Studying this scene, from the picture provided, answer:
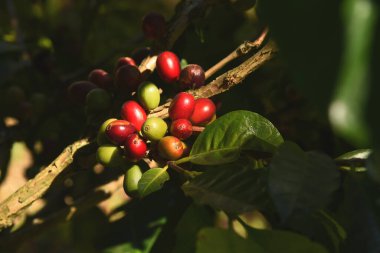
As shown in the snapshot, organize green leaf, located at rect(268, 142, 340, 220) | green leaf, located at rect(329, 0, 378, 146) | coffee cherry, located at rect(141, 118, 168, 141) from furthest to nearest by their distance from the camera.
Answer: coffee cherry, located at rect(141, 118, 168, 141)
green leaf, located at rect(268, 142, 340, 220)
green leaf, located at rect(329, 0, 378, 146)

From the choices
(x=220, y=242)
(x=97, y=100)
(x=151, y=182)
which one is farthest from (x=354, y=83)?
(x=97, y=100)

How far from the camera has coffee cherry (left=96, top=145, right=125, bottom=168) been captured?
1034 millimetres

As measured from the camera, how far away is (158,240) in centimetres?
148

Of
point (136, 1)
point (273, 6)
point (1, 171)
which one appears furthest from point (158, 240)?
point (136, 1)

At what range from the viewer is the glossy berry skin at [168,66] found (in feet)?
3.75

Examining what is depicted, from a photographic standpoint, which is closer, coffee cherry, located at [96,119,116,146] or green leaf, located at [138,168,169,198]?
green leaf, located at [138,168,169,198]

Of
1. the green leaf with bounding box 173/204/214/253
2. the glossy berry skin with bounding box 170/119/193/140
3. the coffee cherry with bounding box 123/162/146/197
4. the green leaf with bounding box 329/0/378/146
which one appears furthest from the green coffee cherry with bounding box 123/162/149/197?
the green leaf with bounding box 329/0/378/146

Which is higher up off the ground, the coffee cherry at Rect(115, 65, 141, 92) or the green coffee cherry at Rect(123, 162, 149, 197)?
the coffee cherry at Rect(115, 65, 141, 92)

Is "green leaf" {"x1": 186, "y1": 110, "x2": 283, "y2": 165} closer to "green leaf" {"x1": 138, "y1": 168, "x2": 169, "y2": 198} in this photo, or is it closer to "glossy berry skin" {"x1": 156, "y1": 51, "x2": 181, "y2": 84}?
"green leaf" {"x1": 138, "y1": 168, "x2": 169, "y2": 198}

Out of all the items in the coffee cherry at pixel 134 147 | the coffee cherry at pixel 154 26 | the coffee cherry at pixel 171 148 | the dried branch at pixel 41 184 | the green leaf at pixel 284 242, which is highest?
the coffee cherry at pixel 154 26

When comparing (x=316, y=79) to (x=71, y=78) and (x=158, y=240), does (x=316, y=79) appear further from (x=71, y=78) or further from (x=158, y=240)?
(x=71, y=78)

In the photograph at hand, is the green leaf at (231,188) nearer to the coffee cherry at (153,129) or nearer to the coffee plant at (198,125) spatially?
the coffee plant at (198,125)

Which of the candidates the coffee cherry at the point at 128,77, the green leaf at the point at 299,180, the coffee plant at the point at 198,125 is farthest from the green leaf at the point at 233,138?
the coffee cherry at the point at 128,77

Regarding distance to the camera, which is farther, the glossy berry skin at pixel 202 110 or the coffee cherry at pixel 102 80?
the coffee cherry at pixel 102 80
